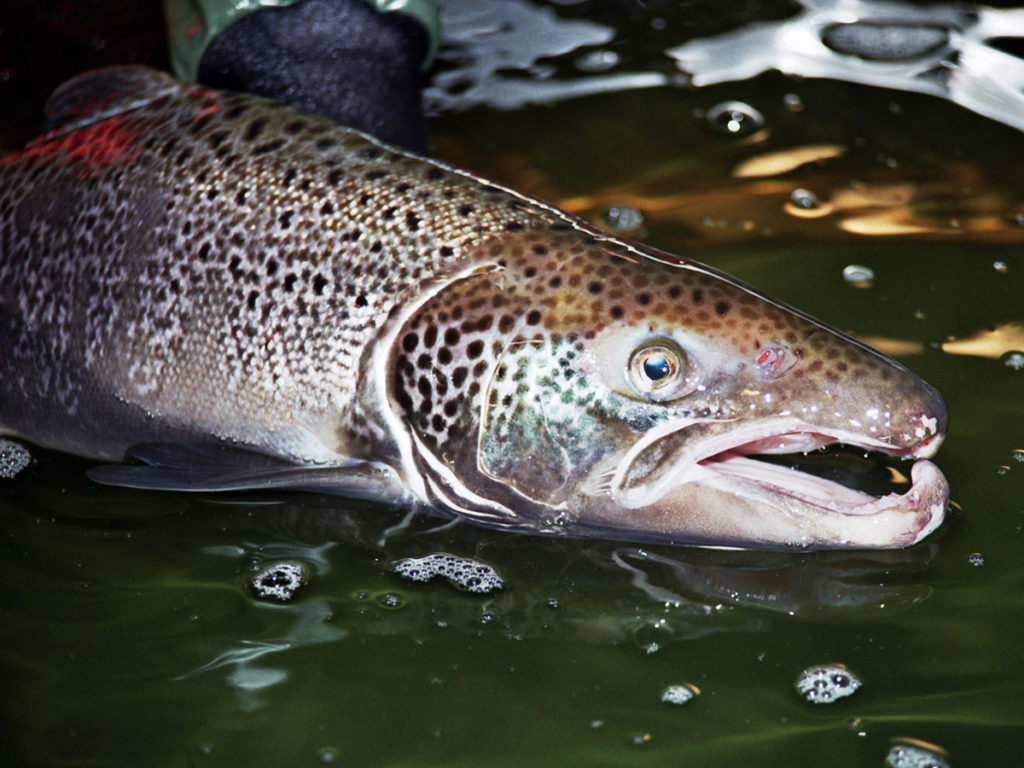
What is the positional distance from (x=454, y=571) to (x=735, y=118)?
255cm

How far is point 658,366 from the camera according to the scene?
2.55m

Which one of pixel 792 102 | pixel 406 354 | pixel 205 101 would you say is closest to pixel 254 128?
pixel 205 101

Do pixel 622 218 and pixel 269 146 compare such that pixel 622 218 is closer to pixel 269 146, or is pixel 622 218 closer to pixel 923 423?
pixel 269 146

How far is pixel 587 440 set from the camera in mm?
2600

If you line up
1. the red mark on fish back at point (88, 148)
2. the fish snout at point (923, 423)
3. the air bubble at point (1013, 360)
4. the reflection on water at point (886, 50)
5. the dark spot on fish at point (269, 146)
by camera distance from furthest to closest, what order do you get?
1. the reflection on water at point (886, 50)
2. the air bubble at point (1013, 360)
3. the red mark on fish back at point (88, 148)
4. the dark spot on fish at point (269, 146)
5. the fish snout at point (923, 423)

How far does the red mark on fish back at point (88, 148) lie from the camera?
3162mm

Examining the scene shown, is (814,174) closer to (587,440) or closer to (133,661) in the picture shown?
(587,440)

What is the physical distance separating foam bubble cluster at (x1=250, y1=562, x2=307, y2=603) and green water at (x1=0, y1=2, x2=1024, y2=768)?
0.09ft

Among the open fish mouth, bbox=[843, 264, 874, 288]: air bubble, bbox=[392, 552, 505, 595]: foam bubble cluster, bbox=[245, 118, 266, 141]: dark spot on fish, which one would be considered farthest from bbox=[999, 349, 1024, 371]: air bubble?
bbox=[245, 118, 266, 141]: dark spot on fish

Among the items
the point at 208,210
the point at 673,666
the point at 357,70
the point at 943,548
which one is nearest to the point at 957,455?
the point at 943,548

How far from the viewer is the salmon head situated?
2.54m

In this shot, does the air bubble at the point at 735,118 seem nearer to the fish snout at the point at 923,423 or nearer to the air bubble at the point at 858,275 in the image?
the air bubble at the point at 858,275

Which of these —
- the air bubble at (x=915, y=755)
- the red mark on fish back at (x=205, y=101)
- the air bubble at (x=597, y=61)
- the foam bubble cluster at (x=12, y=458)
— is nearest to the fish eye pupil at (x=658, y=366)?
the air bubble at (x=915, y=755)

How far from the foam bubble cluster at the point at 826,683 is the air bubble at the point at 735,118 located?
101 inches
